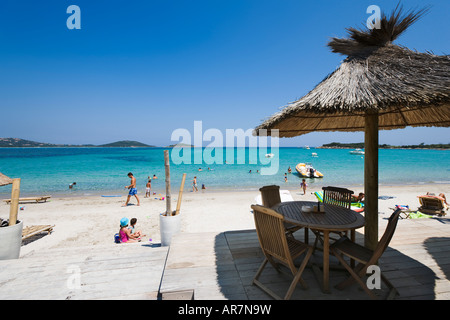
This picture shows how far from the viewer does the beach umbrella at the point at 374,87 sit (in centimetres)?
212

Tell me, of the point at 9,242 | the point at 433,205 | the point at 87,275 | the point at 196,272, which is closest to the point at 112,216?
the point at 9,242

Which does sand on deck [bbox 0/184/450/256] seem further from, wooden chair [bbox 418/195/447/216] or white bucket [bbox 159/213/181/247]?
white bucket [bbox 159/213/181/247]

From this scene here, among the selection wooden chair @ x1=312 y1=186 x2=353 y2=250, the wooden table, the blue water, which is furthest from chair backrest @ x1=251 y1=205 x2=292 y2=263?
the blue water

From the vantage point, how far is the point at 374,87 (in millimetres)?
2326

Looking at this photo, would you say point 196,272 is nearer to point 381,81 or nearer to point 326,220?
point 326,220

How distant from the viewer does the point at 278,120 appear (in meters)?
2.65

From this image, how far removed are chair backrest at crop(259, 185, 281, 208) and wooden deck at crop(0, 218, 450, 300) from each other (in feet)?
2.24

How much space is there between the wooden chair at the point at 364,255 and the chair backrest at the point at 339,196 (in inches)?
52.6

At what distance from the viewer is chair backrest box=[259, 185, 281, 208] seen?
3.53 m

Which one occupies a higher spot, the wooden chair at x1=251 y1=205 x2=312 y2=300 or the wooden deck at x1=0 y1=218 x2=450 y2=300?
the wooden chair at x1=251 y1=205 x2=312 y2=300

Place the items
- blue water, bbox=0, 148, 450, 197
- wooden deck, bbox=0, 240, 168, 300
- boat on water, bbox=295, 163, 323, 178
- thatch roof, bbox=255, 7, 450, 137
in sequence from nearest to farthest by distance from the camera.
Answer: thatch roof, bbox=255, 7, 450, 137
wooden deck, bbox=0, 240, 168, 300
blue water, bbox=0, 148, 450, 197
boat on water, bbox=295, 163, 323, 178
